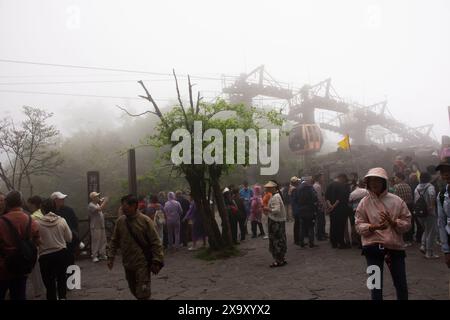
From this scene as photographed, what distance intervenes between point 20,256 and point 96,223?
18.4ft

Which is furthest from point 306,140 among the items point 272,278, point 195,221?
point 272,278

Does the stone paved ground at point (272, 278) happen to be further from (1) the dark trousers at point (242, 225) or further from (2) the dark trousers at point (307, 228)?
(1) the dark trousers at point (242, 225)

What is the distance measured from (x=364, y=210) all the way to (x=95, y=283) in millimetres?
6105

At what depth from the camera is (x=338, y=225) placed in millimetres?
8922

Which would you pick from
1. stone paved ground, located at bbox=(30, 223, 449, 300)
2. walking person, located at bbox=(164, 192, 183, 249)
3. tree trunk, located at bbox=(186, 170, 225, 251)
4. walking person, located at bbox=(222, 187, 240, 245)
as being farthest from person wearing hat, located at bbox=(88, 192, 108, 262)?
walking person, located at bbox=(222, 187, 240, 245)

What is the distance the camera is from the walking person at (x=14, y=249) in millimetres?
4066

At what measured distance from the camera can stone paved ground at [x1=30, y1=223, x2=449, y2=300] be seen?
18.7 feet

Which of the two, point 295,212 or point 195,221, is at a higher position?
point 295,212

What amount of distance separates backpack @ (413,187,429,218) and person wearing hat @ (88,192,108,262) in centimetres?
781

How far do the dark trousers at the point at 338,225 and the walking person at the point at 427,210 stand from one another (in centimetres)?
177

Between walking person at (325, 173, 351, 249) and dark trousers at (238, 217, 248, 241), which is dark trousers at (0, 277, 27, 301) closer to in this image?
walking person at (325, 173, 351, 249)

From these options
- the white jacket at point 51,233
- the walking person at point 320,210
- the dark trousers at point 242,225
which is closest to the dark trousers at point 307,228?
the walking person at point 320,210

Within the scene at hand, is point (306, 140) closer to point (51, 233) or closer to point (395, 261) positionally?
point (395, 261)
